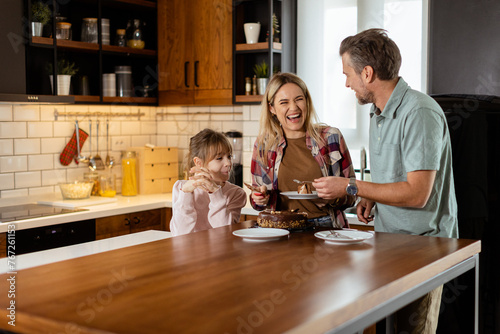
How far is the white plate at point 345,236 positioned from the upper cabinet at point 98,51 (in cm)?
252

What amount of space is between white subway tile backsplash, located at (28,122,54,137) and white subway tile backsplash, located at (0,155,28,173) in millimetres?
177

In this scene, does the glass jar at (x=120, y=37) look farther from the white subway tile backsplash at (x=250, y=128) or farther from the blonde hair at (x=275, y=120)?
the blonde hair at (x=275, y=120)

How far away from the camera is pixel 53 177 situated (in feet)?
14.1

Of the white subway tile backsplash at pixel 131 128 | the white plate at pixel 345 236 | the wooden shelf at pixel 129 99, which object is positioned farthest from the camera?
the white subway tile backsplash at pixel 131 128

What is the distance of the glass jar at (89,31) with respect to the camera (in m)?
4.26

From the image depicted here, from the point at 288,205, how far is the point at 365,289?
46.5 inches

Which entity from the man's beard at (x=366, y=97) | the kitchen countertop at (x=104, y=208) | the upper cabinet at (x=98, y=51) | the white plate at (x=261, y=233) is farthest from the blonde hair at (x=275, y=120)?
the upper cabinet at (x=98, y=51)

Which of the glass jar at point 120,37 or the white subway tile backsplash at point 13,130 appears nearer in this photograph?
the white subway tile backsplash at point 13,130

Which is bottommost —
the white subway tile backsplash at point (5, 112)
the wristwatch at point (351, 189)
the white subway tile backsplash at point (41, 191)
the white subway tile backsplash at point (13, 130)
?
the white subway tile backsplash at point (41, 191)

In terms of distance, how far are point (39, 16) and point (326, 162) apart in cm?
226

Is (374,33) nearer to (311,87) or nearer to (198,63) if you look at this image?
(311,87)

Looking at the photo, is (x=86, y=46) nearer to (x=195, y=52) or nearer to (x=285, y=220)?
(x=195, y=52)

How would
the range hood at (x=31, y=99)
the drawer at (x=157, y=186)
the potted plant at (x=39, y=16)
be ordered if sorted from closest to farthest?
the range hood at (x=31, y=99) → the potted plant at (x=39, y=16) → the drawer at (x=157, y=186)

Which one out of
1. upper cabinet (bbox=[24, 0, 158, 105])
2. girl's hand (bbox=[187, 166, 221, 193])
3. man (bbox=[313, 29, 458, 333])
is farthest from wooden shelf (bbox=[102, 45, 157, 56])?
man (bbox=[313, 29, 458, 333])
